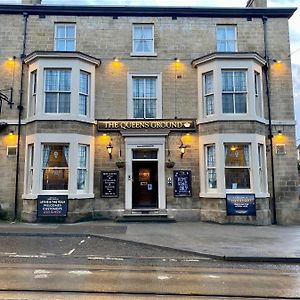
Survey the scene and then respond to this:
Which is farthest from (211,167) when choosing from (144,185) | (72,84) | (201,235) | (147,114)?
(72,84)

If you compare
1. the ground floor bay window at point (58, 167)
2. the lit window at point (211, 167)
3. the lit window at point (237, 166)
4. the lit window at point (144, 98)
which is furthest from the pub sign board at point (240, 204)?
the ground floor bay window at point (58, 167)

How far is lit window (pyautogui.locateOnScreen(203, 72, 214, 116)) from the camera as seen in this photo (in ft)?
52.8

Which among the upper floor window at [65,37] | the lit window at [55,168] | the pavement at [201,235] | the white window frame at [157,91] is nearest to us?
the pavement at [201,235]

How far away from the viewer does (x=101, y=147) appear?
16.1m

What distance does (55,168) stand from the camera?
15.3 metres

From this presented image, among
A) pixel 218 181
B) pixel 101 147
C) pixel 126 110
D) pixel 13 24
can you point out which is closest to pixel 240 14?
pixel 126 110

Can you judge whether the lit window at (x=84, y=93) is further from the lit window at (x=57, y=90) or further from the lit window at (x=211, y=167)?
the lit window at (x=211, y=167)

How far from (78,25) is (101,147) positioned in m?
6.40

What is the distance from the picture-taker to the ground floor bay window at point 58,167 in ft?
49.6

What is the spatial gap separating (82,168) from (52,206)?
218 centimetres

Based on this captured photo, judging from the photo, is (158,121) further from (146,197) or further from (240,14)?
(240,14)

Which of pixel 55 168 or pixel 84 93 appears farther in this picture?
pixel 84 93

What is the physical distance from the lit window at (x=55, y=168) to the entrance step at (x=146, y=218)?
3043 mm

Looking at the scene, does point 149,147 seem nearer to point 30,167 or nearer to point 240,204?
point 240,204
